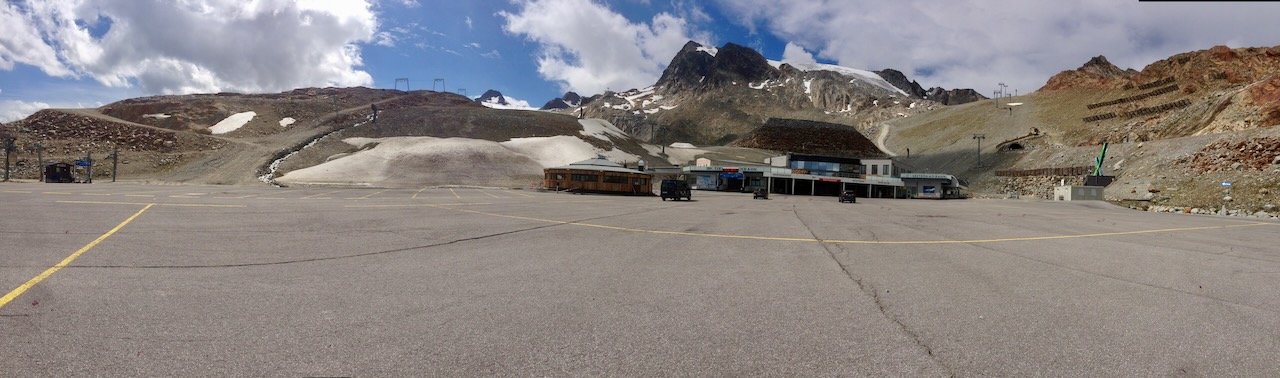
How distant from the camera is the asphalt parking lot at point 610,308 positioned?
418 centimetres

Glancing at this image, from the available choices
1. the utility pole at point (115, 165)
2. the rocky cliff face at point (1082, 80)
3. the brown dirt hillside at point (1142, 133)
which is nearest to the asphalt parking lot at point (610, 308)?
the brown dirt hillside at point (1142, 133)

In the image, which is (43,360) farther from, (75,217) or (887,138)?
(887,138)

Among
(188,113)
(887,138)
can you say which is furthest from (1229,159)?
A: (188,113)

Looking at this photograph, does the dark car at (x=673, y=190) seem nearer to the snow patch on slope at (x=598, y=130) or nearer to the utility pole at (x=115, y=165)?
the snow patch on slope at (x=598, y=130)

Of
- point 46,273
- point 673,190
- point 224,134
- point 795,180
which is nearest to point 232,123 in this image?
point 224,134

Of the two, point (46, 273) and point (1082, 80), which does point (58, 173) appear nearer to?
point (46, 273)

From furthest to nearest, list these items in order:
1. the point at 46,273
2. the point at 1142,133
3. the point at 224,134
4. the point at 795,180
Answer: the point at 224,134 < the point at 795,180 < the point at 1142,133 < the point at 46,273

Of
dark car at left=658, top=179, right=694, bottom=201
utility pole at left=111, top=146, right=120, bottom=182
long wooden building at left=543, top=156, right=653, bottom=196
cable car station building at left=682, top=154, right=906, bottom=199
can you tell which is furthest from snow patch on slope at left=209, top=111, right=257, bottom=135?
dark car at left=658, top=179, right=694, bottom=201

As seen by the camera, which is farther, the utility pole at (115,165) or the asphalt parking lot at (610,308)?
the utility pole at (115,165)

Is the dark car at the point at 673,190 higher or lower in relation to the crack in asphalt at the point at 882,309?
higher

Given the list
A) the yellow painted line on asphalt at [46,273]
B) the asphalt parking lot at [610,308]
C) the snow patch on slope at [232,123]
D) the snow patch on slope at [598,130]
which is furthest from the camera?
the snow patch on slope at [598,130]

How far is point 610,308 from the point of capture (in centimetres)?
587

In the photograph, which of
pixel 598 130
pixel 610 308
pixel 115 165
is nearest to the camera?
pixel 610 308

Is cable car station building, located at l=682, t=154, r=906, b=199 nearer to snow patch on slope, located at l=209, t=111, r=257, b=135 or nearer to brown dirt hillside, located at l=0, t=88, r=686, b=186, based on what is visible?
brown dirt hillside, located at l=0, t=88, r=686, b=186
